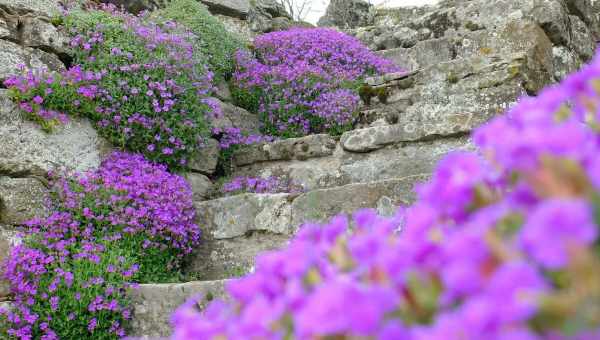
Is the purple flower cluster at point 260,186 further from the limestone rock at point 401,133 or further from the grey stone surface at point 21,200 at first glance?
the grey stone surface at point 21,200

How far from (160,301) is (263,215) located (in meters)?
0.84

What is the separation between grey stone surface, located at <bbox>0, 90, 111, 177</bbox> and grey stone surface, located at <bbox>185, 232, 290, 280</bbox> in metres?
0.98

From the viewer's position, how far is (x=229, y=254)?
3.80 metres

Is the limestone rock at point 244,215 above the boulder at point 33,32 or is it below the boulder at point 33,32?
below

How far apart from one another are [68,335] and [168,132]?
166 centimetres

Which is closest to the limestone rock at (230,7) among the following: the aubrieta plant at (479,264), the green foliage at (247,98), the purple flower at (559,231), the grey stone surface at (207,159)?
the green foliage at (247,98)

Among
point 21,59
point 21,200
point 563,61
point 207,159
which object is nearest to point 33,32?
point 21,59

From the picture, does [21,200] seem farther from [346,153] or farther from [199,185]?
[346,153]

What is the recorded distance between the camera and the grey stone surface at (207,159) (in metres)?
4.62

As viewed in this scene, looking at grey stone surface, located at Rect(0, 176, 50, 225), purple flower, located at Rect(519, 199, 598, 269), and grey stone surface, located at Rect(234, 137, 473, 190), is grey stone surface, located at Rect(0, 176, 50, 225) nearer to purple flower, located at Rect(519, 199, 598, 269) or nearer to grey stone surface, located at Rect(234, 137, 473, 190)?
grey stone surface, located at Rect(234, 137, 473, 190)

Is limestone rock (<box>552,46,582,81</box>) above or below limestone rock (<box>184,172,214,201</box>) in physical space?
above

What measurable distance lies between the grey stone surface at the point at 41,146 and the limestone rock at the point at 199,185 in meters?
0.67

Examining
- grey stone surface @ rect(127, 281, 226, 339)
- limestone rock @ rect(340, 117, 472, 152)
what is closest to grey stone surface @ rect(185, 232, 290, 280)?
grey stone surface @ rect(127, 281, 226, 339)

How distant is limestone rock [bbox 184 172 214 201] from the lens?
4449 millimetres
